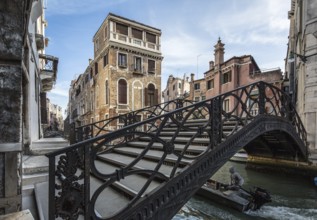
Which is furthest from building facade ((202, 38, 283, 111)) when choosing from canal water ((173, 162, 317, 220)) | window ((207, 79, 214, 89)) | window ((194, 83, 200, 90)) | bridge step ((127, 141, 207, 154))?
bridge step ((127, 141, 207, 154))

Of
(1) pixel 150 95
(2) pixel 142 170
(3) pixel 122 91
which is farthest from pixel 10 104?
(1) pixel 150 95

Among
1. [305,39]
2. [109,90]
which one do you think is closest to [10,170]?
[305,39]

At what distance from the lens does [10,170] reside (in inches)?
71.4

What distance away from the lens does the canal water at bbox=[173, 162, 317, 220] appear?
6102mm

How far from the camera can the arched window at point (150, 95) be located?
22469 mm

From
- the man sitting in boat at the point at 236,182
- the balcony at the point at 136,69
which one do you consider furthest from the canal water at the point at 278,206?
the balcony at the point at 136,69

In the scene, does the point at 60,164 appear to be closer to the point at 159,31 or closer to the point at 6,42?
the point at 6,42

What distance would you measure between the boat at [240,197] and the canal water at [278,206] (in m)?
0.15

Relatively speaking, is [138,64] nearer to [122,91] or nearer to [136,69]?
[136,69]

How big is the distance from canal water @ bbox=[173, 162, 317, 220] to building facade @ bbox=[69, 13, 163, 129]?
1471 cm

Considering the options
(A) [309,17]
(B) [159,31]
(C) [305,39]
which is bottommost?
(C) [305,39]

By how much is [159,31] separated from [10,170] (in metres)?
23.7

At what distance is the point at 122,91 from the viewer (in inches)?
824

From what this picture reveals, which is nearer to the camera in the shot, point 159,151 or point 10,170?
point 10,170
